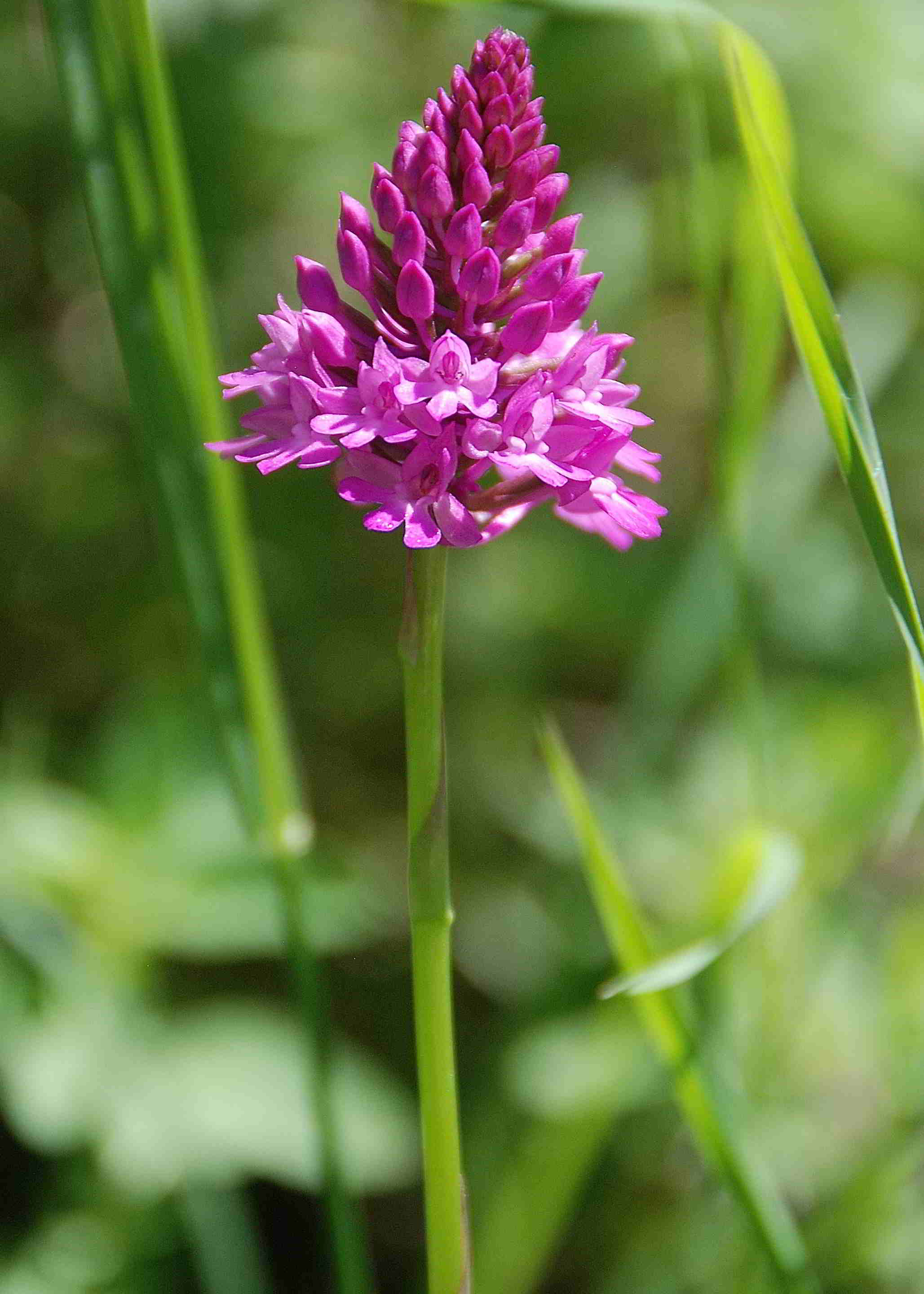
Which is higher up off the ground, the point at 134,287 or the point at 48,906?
the point at 134,287

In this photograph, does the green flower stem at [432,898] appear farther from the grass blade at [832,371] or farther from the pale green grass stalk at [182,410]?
the pale green grass stalk at [182,410]

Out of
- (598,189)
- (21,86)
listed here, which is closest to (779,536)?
(598,189)

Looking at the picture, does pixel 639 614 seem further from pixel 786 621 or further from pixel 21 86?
pixel 21 86

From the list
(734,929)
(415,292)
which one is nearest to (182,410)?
(415,292)

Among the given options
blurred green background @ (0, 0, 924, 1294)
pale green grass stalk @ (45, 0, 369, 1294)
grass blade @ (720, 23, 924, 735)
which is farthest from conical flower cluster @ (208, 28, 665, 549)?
blurred green background @ (0, 0, 924, 1294)

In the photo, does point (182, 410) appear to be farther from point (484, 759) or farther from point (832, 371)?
point (484, 759)

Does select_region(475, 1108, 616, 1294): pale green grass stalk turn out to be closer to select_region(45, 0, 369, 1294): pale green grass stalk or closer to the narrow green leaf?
select_region(45, 0, 369, 1294): pale green grass stalk
